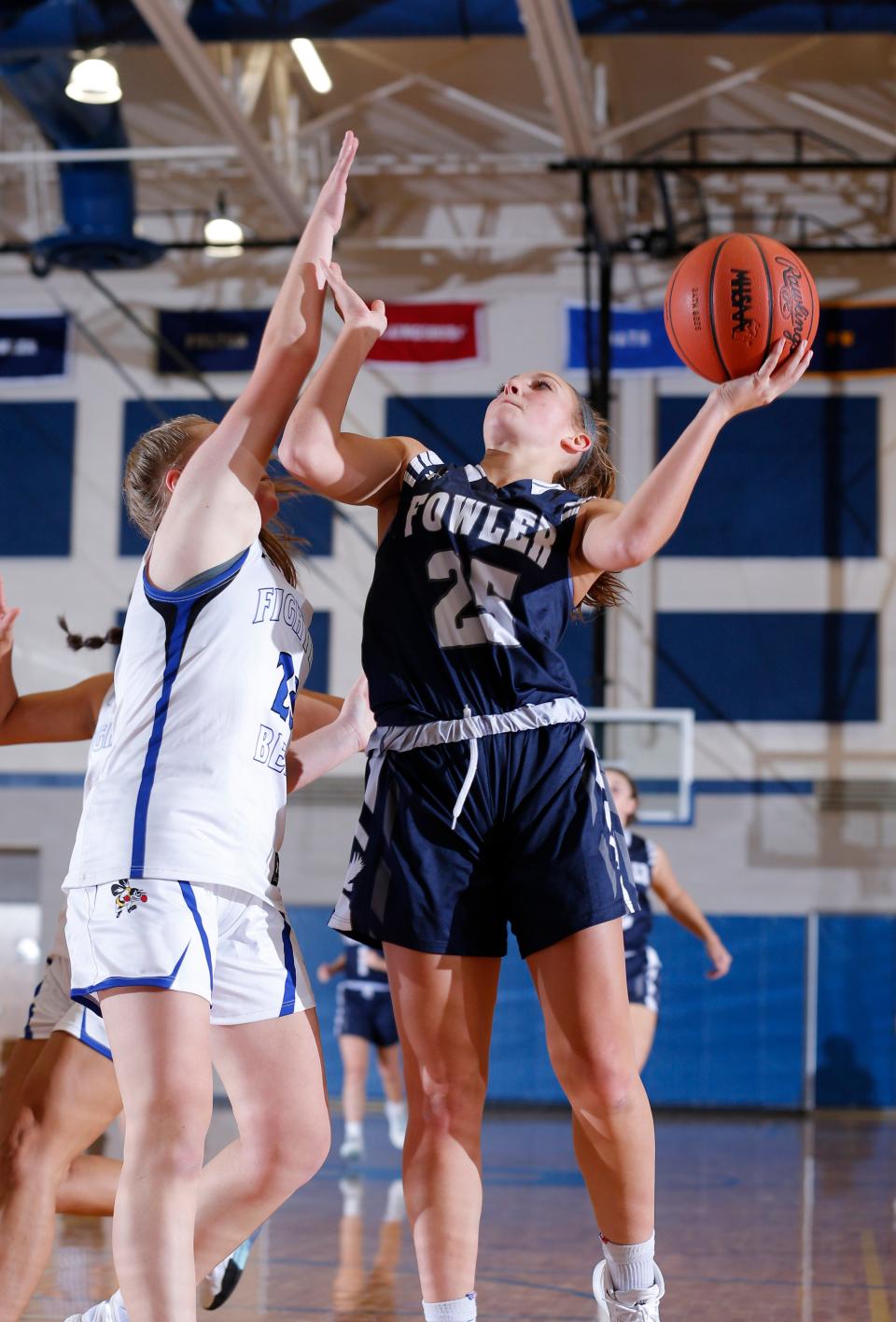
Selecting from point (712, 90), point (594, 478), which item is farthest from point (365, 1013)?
point (712, 90)

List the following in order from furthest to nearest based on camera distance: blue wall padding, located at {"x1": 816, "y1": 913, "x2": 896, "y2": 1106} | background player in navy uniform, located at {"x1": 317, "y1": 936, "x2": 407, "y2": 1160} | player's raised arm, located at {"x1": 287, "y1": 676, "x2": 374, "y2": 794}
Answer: blue wall padding, located at {"x1": 816, "y1": 913, "x2": 896, "y2": 1106} < background player in navy uniform, located at {"x1": 317, "y1": 936, "x2": 407, "y2": 1160} < player's raised arm, located at {"x1": 287, "y1": 676, "x2": 374, "y2": 794}

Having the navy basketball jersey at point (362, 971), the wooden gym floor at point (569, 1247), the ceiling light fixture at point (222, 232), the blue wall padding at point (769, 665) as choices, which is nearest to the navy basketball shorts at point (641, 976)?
the wooden gym floor at point (569, 1247)

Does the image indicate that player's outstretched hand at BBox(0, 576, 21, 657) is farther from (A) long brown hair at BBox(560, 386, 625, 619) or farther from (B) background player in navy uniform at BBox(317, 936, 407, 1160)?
(B) background player in navy uniform at BBox(317, 936, 407, 1160)

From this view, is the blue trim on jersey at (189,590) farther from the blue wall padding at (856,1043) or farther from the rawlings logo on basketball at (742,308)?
the blue wall padding at (856,1043)

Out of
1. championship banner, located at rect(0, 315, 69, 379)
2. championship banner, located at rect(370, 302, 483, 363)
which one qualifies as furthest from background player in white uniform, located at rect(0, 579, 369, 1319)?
championship banner, located at rect(0, 315, 69, 379)

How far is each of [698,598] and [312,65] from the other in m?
5.83

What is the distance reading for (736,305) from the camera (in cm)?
316

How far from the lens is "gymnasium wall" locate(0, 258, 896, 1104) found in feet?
44.8

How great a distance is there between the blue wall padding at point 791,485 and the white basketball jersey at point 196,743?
1140 centimetres

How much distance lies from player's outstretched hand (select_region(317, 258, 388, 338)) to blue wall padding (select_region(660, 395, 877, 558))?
11.1 m

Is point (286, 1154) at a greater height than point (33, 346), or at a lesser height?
lesser

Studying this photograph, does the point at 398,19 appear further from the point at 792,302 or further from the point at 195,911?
the point at 195,911

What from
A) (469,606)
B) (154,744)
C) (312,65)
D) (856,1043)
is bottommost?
(856,1043)

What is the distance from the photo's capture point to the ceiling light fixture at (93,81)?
1131 cm
